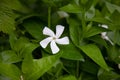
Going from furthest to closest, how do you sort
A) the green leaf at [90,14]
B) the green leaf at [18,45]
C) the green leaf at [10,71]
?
the green leaf at [90,14] → the green leaf at [18,45] → the green leaf at [10,71]

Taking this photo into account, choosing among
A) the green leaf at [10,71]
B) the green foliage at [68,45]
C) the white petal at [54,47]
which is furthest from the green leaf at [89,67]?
the green leaf at [10,71]

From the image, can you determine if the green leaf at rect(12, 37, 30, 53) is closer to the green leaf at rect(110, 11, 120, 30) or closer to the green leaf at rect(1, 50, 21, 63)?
the green leaf at rect(1, 50, 21, 63)

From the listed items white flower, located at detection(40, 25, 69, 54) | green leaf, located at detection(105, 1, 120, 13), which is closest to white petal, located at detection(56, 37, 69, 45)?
white flower, located at detection(40, 25, 69, 54)

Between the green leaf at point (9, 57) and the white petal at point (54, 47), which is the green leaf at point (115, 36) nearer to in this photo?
the white petal at point (54, 47)

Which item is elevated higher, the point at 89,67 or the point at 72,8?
the point at 72,8

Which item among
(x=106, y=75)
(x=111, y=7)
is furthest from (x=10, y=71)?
(x=111, y=7)

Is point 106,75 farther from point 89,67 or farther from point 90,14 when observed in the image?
point 90,14
